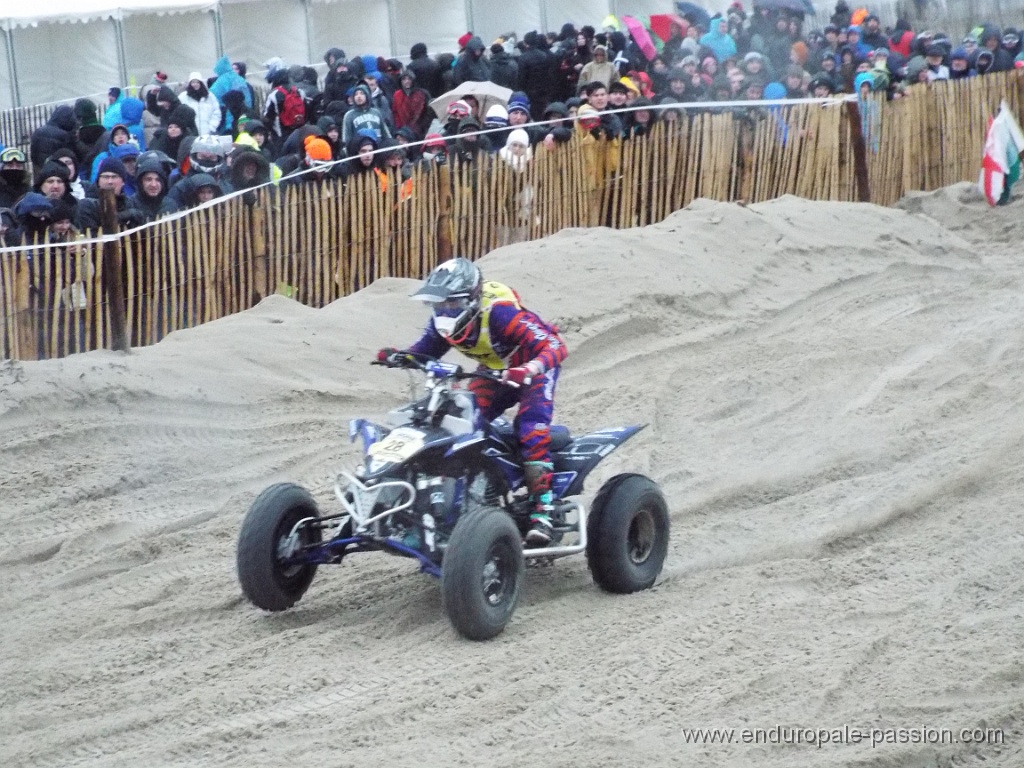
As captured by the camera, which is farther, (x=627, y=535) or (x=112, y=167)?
(x=112, y=167)

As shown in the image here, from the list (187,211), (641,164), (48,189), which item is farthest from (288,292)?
(641,164)

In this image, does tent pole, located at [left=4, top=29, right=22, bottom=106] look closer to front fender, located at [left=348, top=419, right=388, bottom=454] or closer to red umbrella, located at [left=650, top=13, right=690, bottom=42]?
red umbrella, located at [left=650, top=13, right=690, bottom=42]

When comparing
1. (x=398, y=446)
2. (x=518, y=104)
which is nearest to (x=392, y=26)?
(x=518, y=104)

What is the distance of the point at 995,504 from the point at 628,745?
357 centimetres

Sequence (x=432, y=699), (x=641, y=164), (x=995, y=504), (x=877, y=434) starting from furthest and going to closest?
(x=641, y=164), (x=877, y=434), (x=995, y=504), (x=432, y=699)

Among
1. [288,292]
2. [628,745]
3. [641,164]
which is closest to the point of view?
[628,745]

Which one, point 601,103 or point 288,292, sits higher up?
point 601,103

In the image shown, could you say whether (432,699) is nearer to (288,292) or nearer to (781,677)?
(781,677)

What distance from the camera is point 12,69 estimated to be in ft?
60.4

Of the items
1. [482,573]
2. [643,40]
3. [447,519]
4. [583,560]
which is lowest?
[583,560]

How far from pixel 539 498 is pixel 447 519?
0.59 meters

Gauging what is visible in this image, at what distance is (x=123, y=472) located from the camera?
8.26 m

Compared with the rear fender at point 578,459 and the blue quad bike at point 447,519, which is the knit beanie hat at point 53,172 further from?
the rear fender at point 578,459

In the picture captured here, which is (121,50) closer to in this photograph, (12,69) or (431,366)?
(12,69)
